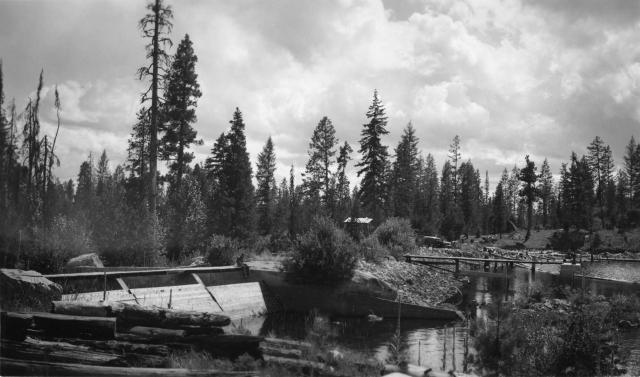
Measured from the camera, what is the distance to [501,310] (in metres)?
10.7

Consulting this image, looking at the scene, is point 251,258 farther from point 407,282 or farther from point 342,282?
point 407,282

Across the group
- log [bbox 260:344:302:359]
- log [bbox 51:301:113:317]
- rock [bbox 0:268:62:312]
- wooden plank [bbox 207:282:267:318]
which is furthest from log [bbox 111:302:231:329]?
wooden plank [bbox 207:282:267:318]

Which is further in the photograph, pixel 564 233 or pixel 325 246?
pixel 564 233

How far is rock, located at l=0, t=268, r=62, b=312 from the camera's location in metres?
12.2

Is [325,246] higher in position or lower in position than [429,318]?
higher

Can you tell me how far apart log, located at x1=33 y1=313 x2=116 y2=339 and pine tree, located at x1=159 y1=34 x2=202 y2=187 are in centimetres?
3307

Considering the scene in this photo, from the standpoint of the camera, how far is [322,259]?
2144 centimetres

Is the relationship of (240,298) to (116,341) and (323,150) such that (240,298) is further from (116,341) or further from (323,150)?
(323,150)

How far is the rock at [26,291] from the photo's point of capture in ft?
40.0

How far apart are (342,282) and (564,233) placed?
63.5 metres

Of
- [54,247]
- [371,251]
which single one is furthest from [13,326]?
[371,251]

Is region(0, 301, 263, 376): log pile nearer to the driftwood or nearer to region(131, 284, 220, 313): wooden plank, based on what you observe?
the driftwood

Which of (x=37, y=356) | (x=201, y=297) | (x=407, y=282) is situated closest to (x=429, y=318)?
(x=407, y=282)

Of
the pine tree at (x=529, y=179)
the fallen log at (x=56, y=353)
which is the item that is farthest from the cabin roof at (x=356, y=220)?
the pine tree at (x=529, y=179)
